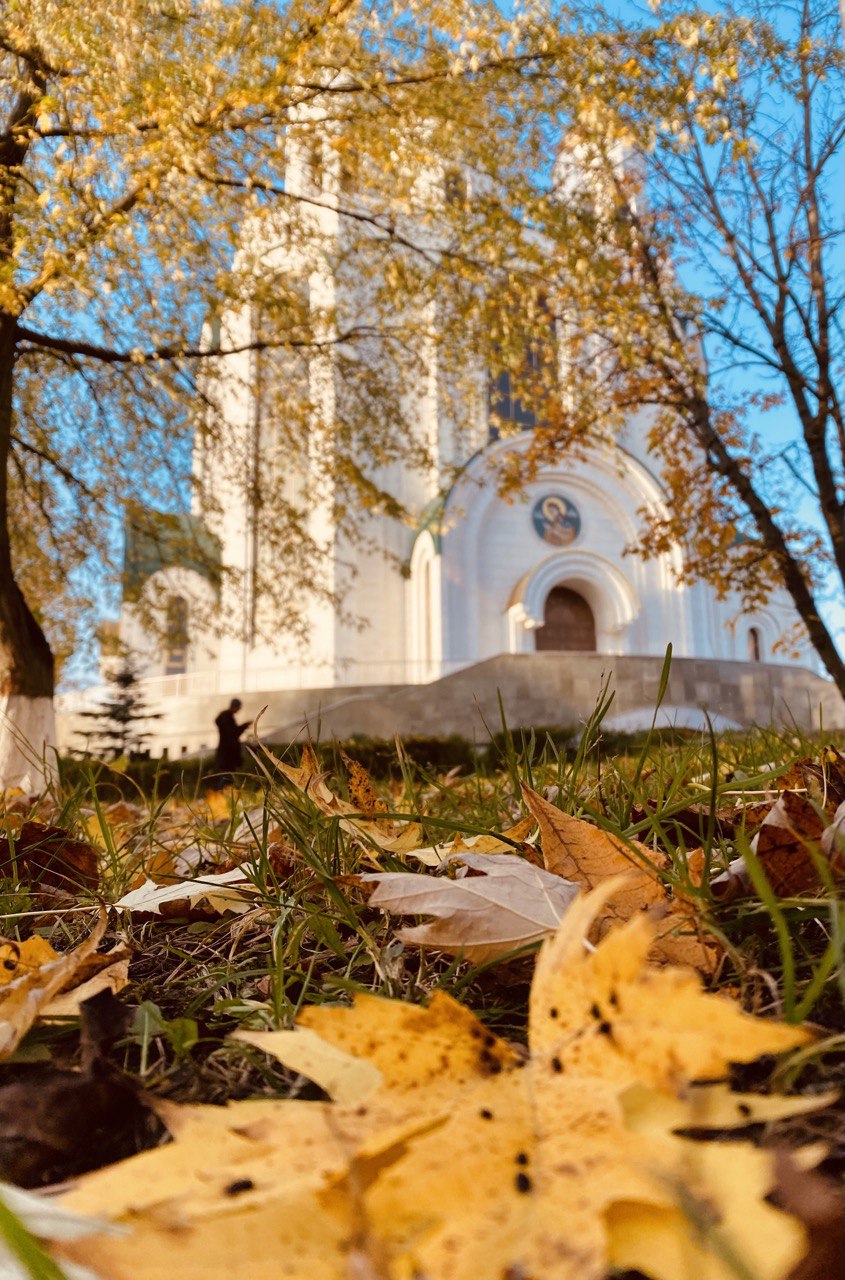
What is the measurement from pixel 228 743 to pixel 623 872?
26.1ft

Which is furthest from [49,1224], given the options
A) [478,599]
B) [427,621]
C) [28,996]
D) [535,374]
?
[478,599]

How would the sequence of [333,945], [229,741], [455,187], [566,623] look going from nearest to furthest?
[333,945], [229,741], [455,187], [566,623]

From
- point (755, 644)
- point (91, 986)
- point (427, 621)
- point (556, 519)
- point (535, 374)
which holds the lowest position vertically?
point (91, 986)

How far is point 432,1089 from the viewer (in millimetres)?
678

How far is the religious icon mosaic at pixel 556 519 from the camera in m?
25.6

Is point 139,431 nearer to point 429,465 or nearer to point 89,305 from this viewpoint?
point 89,305

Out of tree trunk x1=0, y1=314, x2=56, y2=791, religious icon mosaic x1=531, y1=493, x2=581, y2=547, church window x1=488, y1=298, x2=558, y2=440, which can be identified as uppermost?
religious icon mosaic x1=531, y1=493, x2=581, y2=547

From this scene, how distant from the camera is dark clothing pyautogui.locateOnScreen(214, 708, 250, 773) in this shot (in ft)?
27.7

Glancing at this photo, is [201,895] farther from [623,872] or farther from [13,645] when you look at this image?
[13,645]

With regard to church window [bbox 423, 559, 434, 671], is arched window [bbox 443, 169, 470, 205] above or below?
above

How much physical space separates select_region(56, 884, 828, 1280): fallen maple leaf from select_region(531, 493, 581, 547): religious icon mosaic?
25.3 meters

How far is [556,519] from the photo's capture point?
25906 mm

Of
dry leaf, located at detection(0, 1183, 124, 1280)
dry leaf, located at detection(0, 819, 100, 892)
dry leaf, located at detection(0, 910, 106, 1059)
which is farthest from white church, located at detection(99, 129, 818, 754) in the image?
dry leaf, located at detection(0, 1183, 124, 1280)

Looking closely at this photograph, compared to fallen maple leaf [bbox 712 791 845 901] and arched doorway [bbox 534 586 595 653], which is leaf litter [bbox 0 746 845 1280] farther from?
arched doorway [bbox 534 586 595 653]
